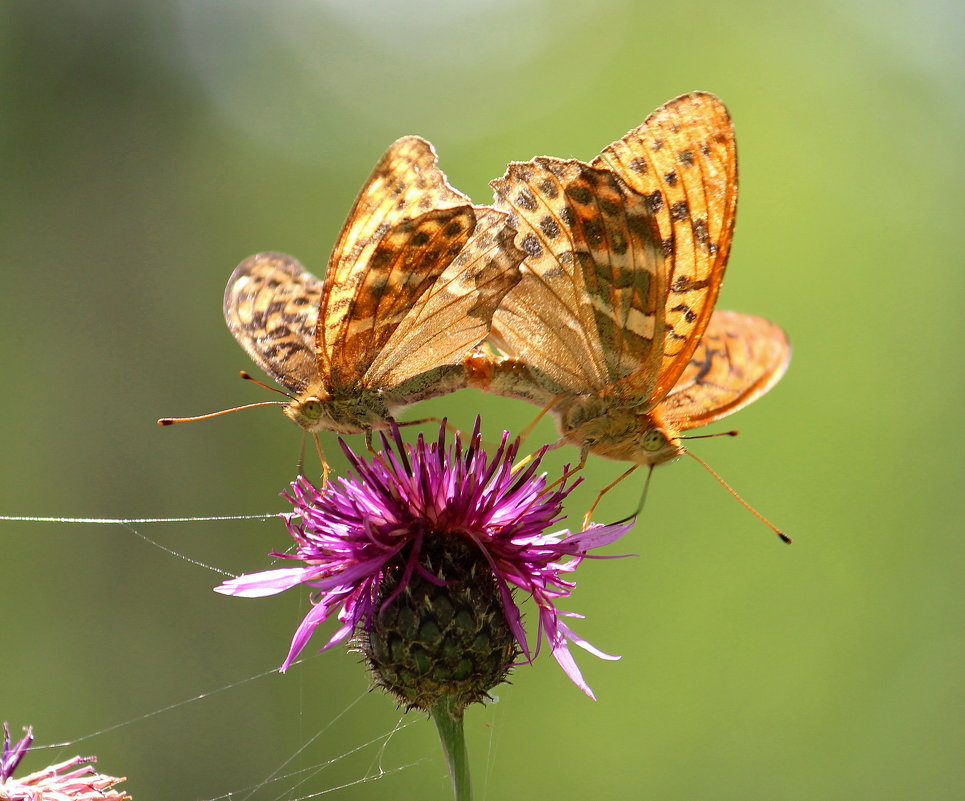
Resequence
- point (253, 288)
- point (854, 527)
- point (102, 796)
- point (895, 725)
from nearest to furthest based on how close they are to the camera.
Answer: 1. point (102, 796)
2. point (253, 288)
3. point (895, 725)
4. point (854, 527)

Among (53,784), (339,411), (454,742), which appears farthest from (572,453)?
(53,784)

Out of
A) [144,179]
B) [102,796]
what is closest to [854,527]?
[102,796]

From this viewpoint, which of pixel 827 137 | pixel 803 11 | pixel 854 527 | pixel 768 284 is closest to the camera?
pixel 854 527

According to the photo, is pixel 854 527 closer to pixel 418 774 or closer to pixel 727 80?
pixel 418 774

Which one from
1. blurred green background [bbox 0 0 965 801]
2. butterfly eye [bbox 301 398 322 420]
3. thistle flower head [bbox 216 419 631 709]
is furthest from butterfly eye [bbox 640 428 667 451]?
blurred green background [bbox 0 0 965 801]

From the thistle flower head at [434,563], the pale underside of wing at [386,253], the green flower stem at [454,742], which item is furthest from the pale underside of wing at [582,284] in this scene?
the green flower stem at [454,742]

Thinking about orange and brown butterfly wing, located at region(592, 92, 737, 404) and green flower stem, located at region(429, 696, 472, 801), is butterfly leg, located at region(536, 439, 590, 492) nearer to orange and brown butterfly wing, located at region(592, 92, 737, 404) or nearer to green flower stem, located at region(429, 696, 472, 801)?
orange and brown butterfly wing, located at region(592, 92, 737, 404)
